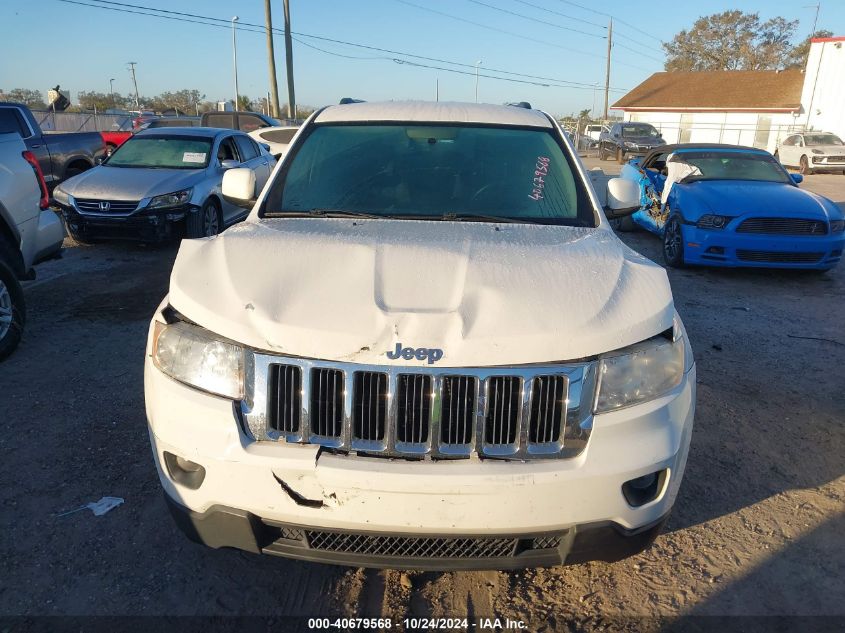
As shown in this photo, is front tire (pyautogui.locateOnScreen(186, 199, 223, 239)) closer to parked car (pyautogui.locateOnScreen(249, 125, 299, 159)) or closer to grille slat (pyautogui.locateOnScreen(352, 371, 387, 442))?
parked car (pyautogui.locateOnScreen(249, 125, 299, 159))

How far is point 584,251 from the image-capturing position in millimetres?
2564

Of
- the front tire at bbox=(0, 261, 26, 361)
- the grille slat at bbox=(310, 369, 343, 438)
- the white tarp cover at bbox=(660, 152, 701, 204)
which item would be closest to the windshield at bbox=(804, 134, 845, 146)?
the white tarp cover at bbox=(660, 152, 701, 204)

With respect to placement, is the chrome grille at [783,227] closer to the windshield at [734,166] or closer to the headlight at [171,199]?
the windshield at [734,166]

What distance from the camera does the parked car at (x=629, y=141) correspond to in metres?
27.4

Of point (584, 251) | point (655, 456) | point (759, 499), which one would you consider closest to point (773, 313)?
point (759, 499)

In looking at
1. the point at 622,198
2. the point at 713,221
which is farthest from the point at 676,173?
the point at 622,198

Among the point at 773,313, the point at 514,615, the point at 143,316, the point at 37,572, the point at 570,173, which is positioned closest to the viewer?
the point at 514,615

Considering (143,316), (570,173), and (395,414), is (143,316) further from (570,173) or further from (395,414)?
(395,414)

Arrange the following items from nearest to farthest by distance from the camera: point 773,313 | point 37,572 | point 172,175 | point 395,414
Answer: point 395,414 < point 37,572 < point 773,313 < point 172,175

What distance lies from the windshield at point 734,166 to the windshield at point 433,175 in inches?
235

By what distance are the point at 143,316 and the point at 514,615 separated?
460cm

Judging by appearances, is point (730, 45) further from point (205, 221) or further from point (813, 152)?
point (205, 221)

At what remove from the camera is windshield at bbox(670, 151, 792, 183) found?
849 cm

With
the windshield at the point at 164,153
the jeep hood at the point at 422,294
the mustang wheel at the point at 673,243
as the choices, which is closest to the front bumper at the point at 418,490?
the jeep hood at the point at 422,294
